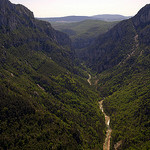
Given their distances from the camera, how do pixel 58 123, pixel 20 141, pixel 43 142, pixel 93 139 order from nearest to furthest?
pixel 20 141
pixel 43 142
pixel 58 123
pixel 93 139

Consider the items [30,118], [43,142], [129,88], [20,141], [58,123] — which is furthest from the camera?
[129,88]

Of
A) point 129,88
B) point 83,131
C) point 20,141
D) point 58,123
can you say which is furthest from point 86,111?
point 20,141

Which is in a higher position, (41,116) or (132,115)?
(41,116)

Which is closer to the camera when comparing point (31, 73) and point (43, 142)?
point (43, 142)

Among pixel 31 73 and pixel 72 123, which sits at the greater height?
pixel 31 73

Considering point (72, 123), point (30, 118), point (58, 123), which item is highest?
point (30, 118)

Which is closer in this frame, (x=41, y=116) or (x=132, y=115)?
(x=41, y=116)

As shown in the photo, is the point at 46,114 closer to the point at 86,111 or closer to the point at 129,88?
the point at 86,111

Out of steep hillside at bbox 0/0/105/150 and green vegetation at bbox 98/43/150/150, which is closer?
steep hillside at bbox 0/0/105/150

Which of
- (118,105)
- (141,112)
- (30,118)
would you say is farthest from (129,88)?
(30,118)

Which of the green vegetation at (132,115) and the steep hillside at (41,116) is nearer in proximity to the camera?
the steep hillside at (41,116)
